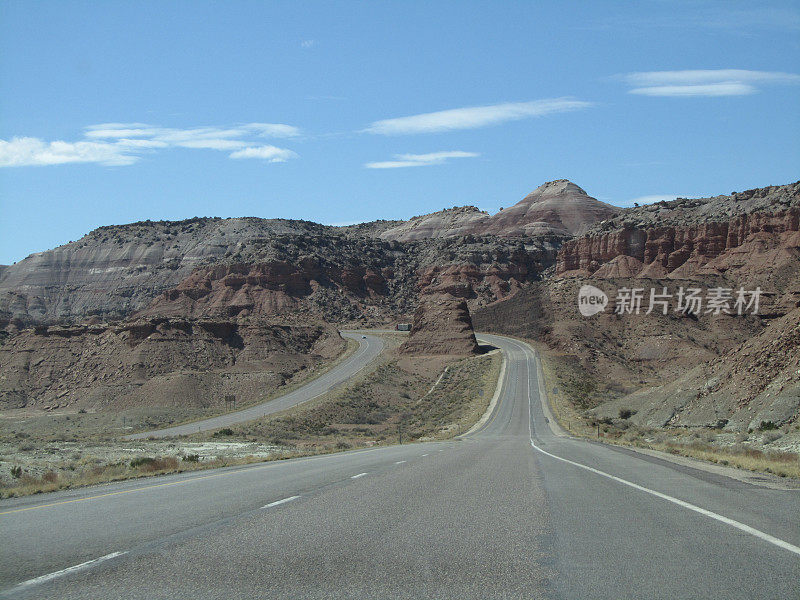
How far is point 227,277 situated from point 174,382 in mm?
63702

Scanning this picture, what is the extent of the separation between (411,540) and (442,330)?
7971 centimetres

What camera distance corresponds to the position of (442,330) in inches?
3425

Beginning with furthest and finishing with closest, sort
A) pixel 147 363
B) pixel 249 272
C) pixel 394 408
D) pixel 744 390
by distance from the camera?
1. pixel 249 272
2. pixel 147 363
3. pixel 394 408
4. pixel 744 390

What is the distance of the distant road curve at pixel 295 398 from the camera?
170ft

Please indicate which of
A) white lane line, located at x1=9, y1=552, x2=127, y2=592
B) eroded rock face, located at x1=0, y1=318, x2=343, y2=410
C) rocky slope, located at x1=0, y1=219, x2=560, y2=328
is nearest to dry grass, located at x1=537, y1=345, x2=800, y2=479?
white lane line, located at x1=9, y1=552, x2=127, y2=592

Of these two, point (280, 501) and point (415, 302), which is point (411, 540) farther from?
point (415, 302)

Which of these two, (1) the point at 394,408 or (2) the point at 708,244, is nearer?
(1) the point at 394,408

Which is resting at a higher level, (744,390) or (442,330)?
(442,330)

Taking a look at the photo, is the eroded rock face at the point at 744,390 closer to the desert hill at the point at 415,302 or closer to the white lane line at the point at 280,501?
the desert hill at the point at 415,302

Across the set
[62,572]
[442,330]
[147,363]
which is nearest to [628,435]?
[62,572]

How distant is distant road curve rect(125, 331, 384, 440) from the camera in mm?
51750

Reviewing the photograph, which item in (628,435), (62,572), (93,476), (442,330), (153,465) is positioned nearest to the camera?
(62,572)

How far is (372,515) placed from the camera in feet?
29.6

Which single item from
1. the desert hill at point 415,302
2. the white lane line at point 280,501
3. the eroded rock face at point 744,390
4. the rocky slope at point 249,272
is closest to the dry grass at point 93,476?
the white lane line at point 280,501
